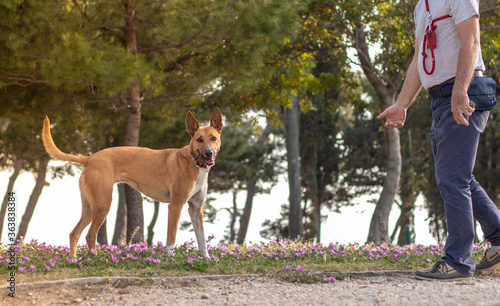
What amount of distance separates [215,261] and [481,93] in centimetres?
351

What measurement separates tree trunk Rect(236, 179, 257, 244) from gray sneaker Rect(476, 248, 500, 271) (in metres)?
20.1

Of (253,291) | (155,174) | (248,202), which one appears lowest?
(253,291)

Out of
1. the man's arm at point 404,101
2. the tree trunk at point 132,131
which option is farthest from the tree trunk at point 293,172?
the man's arm at point 404,101

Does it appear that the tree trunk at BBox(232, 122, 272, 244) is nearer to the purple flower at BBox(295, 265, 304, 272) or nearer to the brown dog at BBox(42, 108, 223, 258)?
the brown dog at BBox(42, 108, 223, 258)

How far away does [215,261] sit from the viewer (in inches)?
249

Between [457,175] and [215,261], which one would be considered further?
[215,261]

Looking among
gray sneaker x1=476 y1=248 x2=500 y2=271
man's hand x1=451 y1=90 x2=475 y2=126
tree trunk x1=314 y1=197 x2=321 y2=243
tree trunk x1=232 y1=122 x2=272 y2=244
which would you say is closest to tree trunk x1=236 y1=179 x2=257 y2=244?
tree trunk x1=232 y1=122 x2=272 y2=244

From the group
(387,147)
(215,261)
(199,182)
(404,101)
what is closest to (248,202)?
(387,147)

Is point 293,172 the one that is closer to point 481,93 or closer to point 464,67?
point 481,93

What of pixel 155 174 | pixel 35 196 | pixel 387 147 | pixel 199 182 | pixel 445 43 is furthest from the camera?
pixel 35 196

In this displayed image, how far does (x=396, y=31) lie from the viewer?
46.6ft

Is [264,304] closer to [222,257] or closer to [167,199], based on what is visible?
[222,257]

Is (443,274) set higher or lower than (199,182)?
lower

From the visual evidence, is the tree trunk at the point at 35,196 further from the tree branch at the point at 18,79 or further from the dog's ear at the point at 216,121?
the dog's ear at the point at 216,121
